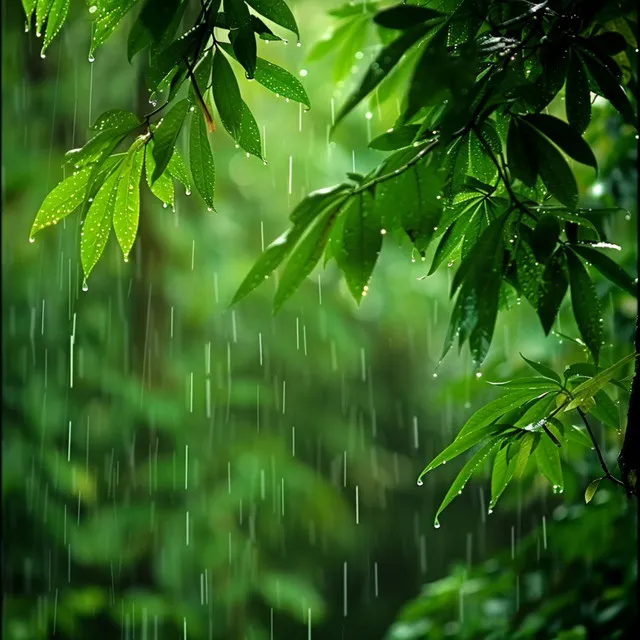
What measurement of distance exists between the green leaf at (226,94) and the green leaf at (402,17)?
195 mm

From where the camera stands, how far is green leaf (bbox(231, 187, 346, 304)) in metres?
0.58

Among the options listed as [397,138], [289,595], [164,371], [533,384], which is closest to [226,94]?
[397,138]

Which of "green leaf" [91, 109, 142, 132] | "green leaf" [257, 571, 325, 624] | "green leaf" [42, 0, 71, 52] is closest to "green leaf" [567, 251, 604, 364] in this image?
"green leaf" [91, 109, 142, 132]

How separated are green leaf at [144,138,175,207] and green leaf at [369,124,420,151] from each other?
22 cm

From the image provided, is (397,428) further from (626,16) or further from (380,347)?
(626,16)

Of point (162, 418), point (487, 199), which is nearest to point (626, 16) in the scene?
point (487, 199)

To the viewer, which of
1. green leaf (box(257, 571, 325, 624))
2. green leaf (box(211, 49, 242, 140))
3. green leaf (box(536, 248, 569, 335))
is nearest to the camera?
green leaf (box(536, 248, 569, 335))

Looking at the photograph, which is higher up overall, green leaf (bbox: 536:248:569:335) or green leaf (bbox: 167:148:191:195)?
green leaf (bbox: 167:148:191:195)

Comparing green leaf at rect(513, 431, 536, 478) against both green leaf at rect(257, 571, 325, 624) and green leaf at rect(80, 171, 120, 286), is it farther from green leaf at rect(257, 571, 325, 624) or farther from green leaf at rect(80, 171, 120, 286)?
green leaf at rect(257, 571, 325, 624)

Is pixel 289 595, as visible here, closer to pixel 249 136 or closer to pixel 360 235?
pixel 249 136

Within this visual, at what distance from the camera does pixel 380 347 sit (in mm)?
5441

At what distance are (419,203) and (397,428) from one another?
529 cm

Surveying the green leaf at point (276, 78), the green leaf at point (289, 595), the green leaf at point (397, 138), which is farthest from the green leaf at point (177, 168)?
the green leaf at point (289, 595)

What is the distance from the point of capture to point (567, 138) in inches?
23.8
